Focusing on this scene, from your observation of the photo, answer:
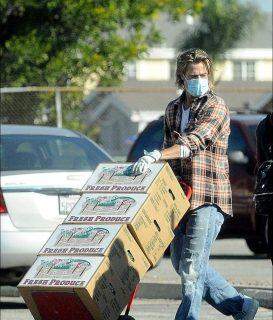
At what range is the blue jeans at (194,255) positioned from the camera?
7.59 m

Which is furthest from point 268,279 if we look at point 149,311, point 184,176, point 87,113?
point 87,113

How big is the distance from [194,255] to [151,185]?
555 mm

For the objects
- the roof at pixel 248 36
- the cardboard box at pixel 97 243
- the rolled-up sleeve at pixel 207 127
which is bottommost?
the roof at pixel 248 36

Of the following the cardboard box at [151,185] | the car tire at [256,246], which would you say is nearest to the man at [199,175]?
the cardboard box at [151,185]

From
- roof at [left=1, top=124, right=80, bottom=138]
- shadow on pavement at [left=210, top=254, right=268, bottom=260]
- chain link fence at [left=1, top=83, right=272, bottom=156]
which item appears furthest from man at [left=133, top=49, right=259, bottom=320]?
chain link fence at [left=1, top=83, right=272, bottom=156]

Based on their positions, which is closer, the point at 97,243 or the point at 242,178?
the point at 97,243

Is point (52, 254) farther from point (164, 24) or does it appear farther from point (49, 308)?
point (164, 24)

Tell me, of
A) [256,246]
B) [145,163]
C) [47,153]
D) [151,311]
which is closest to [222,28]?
[256,246]

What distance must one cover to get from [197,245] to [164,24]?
63.8m

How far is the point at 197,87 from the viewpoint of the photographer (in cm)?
767

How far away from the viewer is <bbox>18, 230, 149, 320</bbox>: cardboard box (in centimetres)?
699

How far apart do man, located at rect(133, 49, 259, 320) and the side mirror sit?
699 cm

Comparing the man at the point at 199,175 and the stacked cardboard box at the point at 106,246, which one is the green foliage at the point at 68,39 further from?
the stacked cardboard box at the point at 106,246

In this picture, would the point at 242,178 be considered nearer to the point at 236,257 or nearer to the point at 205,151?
the point at 236,257
